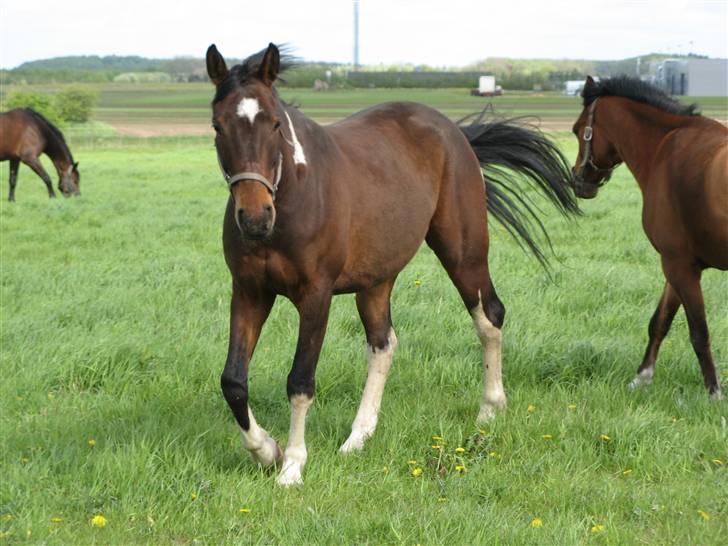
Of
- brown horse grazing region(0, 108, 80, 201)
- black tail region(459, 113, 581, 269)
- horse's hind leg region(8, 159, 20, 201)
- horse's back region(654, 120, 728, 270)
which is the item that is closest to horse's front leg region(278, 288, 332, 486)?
black tail region(459, 113, 581, 269)

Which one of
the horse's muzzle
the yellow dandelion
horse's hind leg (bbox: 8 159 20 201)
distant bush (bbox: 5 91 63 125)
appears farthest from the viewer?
distant bush (bbox: 5 91 63 125)

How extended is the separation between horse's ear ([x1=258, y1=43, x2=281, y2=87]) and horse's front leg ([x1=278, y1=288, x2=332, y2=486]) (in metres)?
1.00

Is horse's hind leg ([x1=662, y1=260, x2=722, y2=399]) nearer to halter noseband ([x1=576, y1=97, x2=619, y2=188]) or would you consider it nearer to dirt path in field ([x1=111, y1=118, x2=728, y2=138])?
halter noseband ([x1=576, y1=97, x2=619, y2=188])

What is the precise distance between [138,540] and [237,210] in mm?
1360

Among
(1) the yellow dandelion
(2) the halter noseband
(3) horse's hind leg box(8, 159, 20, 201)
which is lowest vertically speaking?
(3) horse's hind leg box(8, 159, 20, 201)

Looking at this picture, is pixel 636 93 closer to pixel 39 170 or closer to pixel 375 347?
pixel 375 347

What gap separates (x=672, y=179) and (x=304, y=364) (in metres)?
2.83

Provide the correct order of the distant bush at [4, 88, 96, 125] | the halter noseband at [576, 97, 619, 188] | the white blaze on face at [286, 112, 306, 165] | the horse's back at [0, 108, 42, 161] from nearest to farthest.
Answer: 1. the white blaze on face at [286, 112, 306, 165]
2. the halter noseband at [576, 97, 619, 188]
3. the horse's back at [0, 108, 42, 161]
4. the distant bush at [4, 88, 96, 125]

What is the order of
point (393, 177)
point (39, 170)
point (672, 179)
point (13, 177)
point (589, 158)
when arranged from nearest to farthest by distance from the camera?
point (393, 177) < point (672, 179) < point (589, 158) < point (13, 177) < point (39, 170)

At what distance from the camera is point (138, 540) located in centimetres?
355

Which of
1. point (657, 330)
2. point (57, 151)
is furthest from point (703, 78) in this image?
point (657, 330)

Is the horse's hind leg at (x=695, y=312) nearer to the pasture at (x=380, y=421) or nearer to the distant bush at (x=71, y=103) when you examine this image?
the pasture at (x=380, y=421)

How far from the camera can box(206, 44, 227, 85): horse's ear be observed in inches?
152

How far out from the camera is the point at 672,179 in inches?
225
